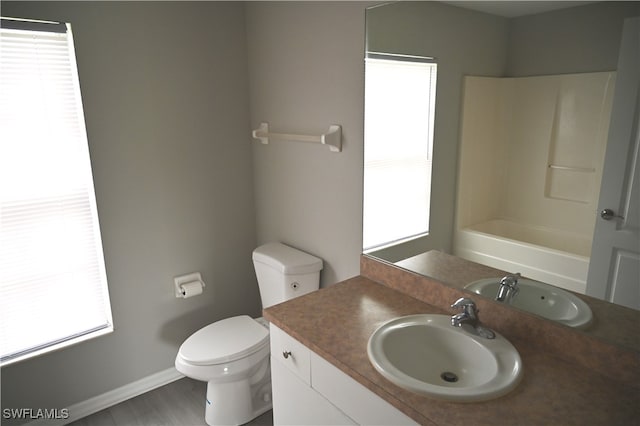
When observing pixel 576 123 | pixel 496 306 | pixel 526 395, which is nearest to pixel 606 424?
pixel 526 395

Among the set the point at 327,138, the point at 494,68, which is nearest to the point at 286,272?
the point at 327,138

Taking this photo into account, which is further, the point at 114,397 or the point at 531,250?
the point at 114,397

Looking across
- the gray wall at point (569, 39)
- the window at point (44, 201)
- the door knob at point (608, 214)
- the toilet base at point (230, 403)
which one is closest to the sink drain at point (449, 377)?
the door knob at point (608, 214)

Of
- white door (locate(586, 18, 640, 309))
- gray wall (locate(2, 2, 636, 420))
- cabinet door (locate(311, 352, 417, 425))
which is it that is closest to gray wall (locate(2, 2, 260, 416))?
gray wall (locate(2, 2, 636, 420))

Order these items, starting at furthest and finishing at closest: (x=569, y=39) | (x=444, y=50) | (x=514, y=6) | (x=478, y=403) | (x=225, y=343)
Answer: (x=225, y=343) < (x=444, y=50) < (x=514, y=6) < (x=569, y=39) < (x=478, y=403)

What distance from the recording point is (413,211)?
1.71 metres

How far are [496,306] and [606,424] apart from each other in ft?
1.49

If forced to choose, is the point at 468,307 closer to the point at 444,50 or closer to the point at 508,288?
the point at 508,288

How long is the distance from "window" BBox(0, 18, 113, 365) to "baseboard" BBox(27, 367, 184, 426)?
375 mm

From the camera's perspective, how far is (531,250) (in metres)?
1.32

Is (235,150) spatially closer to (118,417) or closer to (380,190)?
(380,190)

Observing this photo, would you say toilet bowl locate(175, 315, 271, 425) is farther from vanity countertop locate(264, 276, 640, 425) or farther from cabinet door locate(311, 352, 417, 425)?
cabinet door locate(311, 352, 417, 425)

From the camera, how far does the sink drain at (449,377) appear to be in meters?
1.29

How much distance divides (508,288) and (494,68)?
724mm
